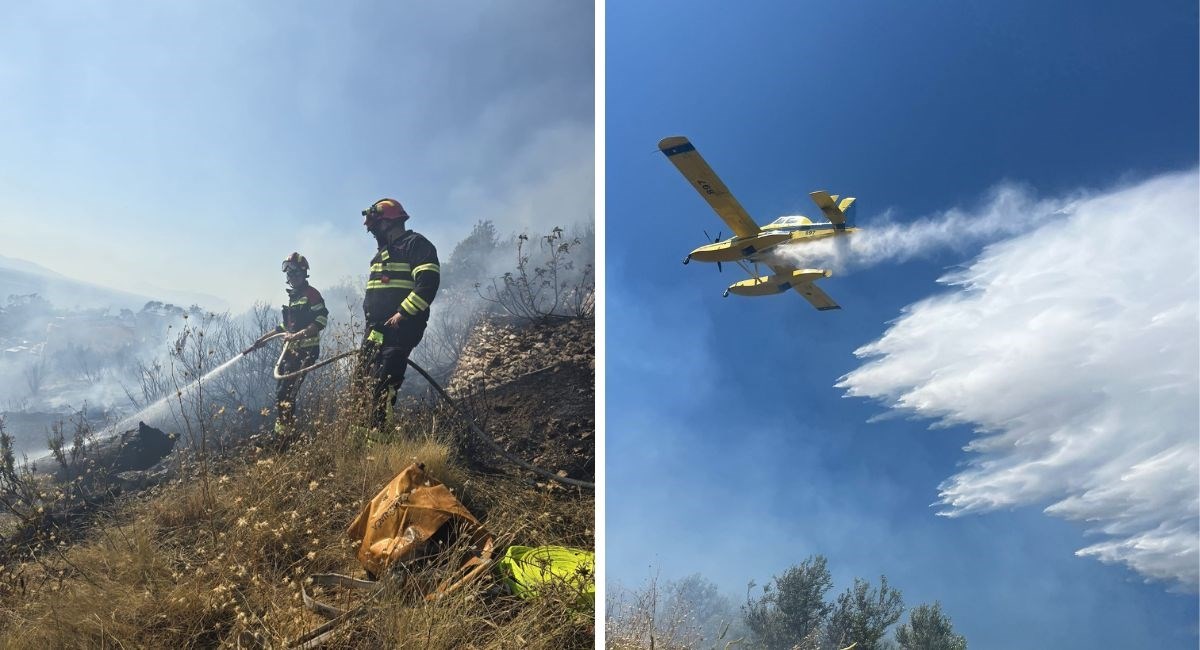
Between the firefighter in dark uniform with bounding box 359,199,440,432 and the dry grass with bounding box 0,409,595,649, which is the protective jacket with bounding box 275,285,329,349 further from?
the dry grass with bounding box 0,409,595,649

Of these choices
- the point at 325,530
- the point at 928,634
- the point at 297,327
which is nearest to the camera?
the point at 325,530

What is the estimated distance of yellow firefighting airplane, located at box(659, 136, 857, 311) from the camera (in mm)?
8312

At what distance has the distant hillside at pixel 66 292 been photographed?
3.78 meters

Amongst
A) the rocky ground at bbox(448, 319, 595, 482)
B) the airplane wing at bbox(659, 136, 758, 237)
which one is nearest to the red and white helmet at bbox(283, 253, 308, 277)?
the rocky ground at bbox(448, 319, 595, 482)

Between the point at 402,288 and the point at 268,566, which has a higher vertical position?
the point at 402,288

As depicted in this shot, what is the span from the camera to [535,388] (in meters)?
4.52

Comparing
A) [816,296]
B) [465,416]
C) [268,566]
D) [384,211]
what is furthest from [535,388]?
[816,296]

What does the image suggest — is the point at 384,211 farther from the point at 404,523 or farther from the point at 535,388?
the point at 404,523

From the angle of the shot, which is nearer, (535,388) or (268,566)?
(268,566)

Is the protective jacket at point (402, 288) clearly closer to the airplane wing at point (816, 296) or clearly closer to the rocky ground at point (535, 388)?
the rocky ground at point (535, 388)

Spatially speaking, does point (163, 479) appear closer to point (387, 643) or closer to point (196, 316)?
point (196, 316)

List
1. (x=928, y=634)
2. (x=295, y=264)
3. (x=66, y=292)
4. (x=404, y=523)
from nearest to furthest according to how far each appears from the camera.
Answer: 1. (x=404, y=523)
2. (x=66, y=292)
3. (x=295, y=264)
4. (x=928, y=634)

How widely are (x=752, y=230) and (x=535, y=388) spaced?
572 cm

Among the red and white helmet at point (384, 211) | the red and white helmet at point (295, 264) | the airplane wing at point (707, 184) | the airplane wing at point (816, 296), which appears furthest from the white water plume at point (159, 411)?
the airplane wing at point (816, 296)
